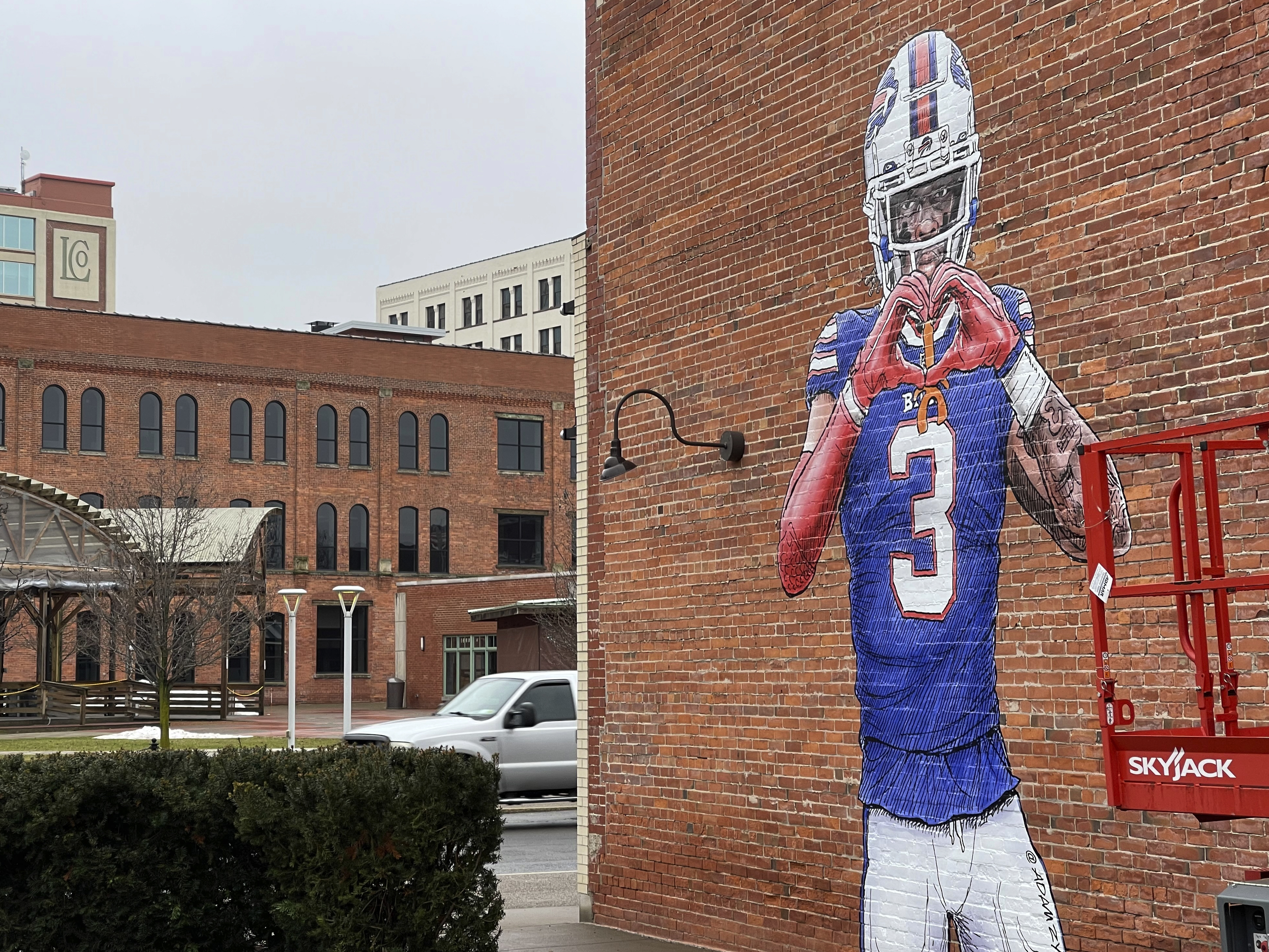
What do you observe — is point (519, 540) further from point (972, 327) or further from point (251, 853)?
point (972, 327)

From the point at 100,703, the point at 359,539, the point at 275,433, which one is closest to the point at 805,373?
the point at 100,703

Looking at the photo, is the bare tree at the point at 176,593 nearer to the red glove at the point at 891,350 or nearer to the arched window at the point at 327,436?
the arched window at the point at 327,436

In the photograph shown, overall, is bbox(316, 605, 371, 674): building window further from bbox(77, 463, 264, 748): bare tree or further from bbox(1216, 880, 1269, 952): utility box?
bbox(1216, 880, 1269, 952): utility box

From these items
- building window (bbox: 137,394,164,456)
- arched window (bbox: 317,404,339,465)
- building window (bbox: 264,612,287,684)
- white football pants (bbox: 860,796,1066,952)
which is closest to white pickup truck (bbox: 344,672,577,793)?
white football pants (bbox: 860,796,1066,952)

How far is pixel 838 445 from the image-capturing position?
28.9ft

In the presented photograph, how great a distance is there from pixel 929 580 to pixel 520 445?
51.6m

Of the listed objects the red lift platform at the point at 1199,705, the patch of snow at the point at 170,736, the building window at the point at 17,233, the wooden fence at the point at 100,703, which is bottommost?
the patch of snow at the point at 170,736

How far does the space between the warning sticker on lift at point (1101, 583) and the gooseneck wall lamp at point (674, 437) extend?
15.2 ft

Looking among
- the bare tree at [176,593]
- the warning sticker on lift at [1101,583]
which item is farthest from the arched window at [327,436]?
the warning sticker on lift at [1101,583]

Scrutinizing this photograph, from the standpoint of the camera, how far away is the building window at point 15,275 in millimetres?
114188

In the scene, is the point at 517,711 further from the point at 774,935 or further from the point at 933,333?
the point at 933,333

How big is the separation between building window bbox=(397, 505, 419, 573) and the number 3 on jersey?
48.9m

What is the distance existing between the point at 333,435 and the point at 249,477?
11.9 ft

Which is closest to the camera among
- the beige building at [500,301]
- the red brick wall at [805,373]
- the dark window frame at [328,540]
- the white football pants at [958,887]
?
the red brick wall at [805,373]
